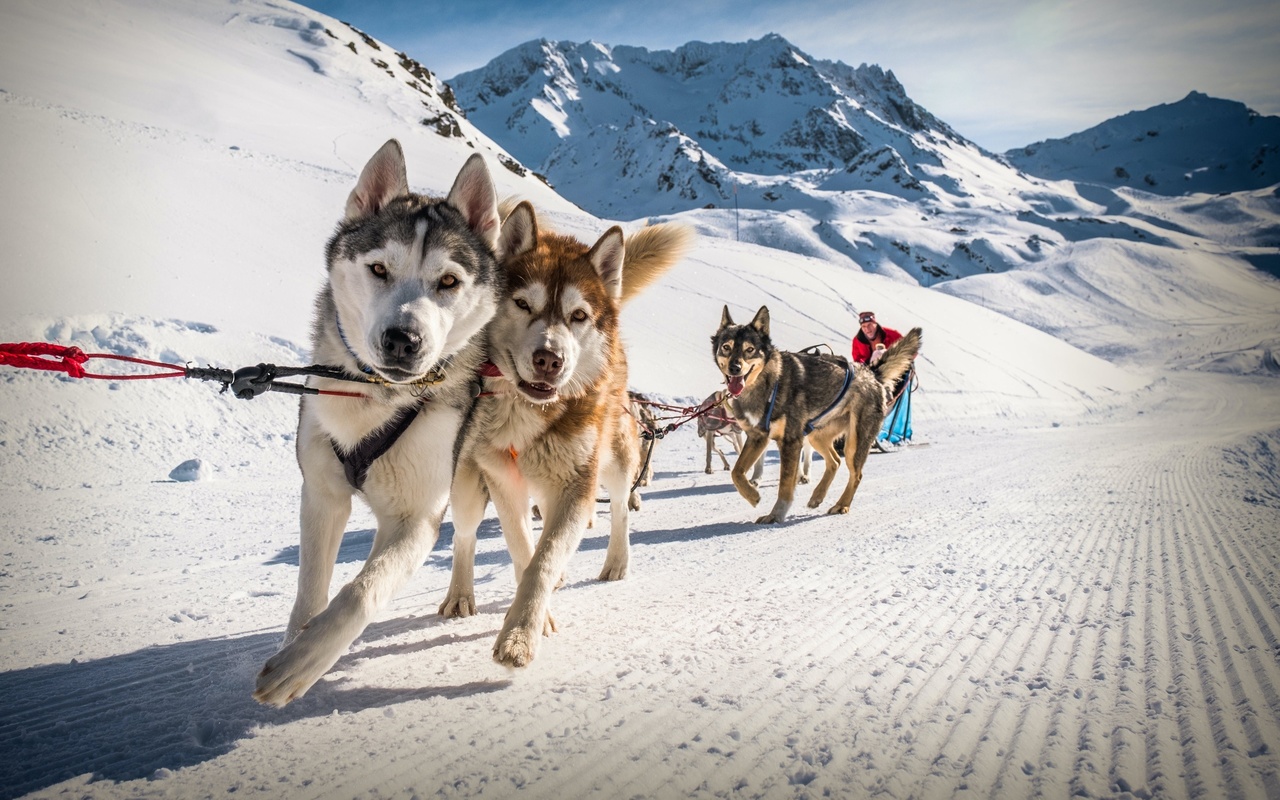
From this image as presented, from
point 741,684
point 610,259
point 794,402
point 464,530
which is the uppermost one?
point 610,259

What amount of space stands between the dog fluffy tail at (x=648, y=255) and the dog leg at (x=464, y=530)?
50.2 inches

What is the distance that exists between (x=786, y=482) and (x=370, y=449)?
13.4ft

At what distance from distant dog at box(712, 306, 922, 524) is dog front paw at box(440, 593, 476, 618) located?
3027 millimetres

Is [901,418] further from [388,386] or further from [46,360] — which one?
[46,360]

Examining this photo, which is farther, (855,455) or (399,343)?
(855,455)

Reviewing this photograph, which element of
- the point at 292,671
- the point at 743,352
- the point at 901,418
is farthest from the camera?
the point at 901,418

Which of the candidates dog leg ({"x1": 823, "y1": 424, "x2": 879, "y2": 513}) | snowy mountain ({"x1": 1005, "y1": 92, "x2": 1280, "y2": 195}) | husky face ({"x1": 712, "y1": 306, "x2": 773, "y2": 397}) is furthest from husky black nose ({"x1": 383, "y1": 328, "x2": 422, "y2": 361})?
snowy mountain ({"x1": 1005, "y1": 92, "x2": 1280, "y2": 195})

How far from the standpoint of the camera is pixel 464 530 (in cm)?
286

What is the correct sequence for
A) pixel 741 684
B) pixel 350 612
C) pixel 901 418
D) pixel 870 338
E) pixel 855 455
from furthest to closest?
pixel 901 418 → pixel 870 338 → pixel 855 455 → pixel 741 684 → pixel 350 612

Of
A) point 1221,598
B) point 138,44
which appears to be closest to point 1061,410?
point 1221,598

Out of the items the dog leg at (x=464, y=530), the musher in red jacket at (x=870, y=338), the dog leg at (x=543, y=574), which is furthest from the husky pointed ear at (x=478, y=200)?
the musher in red jacket at (x=870, y=338)

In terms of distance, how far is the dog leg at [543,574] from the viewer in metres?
2.06

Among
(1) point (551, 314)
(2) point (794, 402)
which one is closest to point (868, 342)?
(2) point (794, 402)

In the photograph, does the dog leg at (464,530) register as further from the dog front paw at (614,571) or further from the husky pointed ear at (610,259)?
the husky pointed ear at (610,259)
